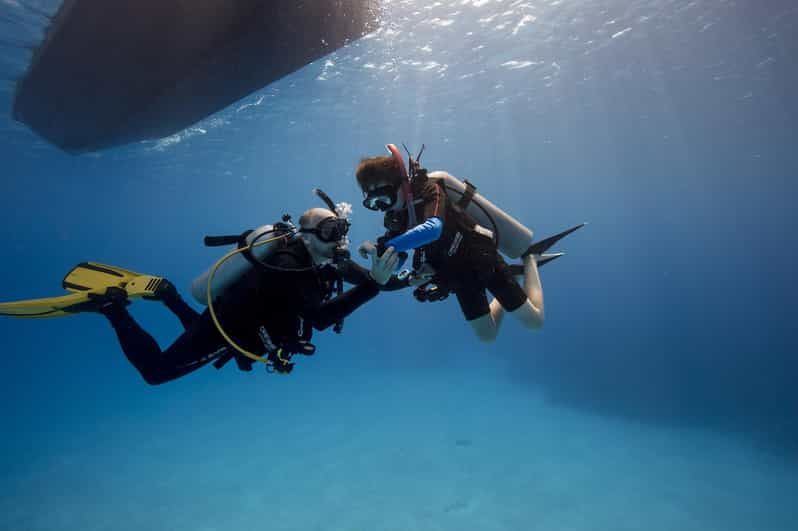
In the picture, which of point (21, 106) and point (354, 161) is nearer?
point (21, 106)

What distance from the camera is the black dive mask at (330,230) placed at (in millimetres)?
3768

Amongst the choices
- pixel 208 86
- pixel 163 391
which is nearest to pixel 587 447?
pixel 208 86

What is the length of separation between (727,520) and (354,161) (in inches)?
1143

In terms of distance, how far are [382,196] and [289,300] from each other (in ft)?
4.46

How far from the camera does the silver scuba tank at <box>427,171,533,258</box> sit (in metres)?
4.39

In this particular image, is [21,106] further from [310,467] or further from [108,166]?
[108,166]

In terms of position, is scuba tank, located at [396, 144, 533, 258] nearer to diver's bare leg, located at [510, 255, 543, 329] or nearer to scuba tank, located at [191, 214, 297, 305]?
diver's bare leg, located at [510, 255, 543, 329]

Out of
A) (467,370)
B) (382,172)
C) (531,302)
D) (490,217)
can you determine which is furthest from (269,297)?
(467,370)

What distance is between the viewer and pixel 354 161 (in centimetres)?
3219

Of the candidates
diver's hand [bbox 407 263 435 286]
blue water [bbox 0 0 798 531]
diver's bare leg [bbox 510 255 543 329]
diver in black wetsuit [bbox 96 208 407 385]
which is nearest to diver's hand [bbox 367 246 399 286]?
diver in black wetsuit [bbox 96 208 407 385]

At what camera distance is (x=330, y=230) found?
3766 mm

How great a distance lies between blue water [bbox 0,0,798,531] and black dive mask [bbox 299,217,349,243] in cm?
983

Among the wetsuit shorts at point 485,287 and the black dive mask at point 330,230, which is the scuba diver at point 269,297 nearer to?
the black dive mask at point 330,230

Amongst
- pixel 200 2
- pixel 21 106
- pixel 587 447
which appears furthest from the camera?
pixel 587 447
